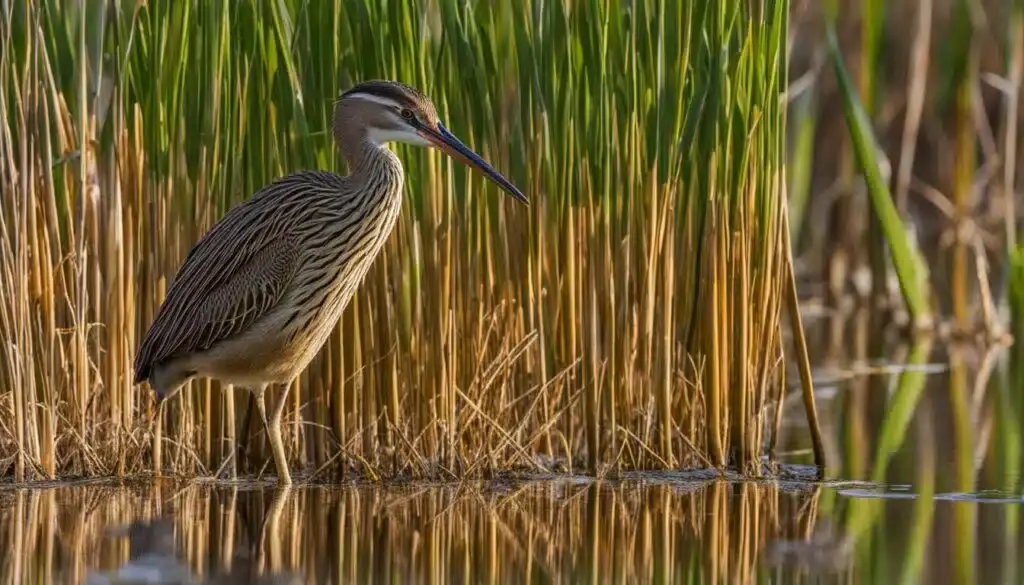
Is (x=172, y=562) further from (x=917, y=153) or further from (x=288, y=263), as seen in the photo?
(x=917, y=153)

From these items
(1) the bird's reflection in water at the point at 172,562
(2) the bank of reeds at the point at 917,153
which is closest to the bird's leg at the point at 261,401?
(1) the bird's reflection in water at the point at 172,562

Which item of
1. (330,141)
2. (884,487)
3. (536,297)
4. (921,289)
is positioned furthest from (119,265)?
(921,289)

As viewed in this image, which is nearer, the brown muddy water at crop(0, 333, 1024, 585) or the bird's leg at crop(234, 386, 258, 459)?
the brown muddy water at crop(0, 333, 1024, 585)

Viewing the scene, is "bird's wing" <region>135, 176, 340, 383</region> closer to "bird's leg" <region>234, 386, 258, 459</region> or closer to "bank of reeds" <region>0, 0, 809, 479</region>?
"bank of reeds" <region>0, 0, 809, 479</region>

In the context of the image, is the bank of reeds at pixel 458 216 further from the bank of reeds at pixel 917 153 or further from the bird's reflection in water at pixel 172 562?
the bank of reeds at pixel 917 153

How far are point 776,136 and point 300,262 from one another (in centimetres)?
183

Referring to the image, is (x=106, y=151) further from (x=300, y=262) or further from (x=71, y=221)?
(x=300, y=262)

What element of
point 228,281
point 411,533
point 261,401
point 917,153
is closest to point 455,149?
point 228,281

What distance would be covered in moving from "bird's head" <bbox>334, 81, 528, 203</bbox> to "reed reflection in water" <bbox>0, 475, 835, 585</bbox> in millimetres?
1130

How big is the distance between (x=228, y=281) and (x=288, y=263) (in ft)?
0.75

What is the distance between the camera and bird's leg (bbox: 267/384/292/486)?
6.84m

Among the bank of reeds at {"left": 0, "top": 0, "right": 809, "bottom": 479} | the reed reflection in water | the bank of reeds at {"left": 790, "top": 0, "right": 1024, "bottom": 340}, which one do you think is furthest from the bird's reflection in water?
the bank of reeds at {"left": 790, "top": 0, "right": 1024, "bottom": 340}

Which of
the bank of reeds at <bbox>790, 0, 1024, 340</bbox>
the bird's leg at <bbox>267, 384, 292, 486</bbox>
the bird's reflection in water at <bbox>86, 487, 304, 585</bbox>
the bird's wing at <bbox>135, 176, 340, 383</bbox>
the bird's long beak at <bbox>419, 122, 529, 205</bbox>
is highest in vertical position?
the bank of reeds at <bbox>790, 0, 1024, 340</bbox>

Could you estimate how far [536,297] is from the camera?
22.9 ft
